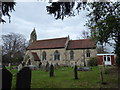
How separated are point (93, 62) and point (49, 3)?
26.7 meters

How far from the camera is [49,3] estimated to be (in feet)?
20.6

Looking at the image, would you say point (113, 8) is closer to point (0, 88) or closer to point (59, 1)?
point (59, 1)

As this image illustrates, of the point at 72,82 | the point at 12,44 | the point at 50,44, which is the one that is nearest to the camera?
the point at 72,82

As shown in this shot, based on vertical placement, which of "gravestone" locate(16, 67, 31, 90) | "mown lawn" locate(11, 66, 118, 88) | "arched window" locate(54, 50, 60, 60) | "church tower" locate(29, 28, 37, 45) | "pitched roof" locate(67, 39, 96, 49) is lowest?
"mown lawn" locate(11, 66, 118, 88)

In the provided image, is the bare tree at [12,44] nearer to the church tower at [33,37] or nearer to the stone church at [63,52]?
the church tower at [33,37]

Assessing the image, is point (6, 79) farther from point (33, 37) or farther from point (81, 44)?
point (33, 37)

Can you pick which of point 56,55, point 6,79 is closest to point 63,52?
point 56,55

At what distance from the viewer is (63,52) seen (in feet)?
124

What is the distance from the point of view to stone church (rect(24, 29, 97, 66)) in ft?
115

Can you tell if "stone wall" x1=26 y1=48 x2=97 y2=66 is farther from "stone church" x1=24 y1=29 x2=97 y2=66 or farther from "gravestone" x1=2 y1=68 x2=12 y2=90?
"gravestone" x1=2 y1=68 x2=12 y2=90

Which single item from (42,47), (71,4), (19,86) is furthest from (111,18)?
(42,47)

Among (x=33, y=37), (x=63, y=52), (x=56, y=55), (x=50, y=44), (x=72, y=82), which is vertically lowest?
(x=72, y=82)

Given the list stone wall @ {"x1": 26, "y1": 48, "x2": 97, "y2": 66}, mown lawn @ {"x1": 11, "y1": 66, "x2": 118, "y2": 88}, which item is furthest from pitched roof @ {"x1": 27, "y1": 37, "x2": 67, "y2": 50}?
mown lawn @ {"x1": 11, "y1": 66, "x2": 118, "y2": 88}

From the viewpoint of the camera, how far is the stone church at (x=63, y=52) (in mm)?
35156
